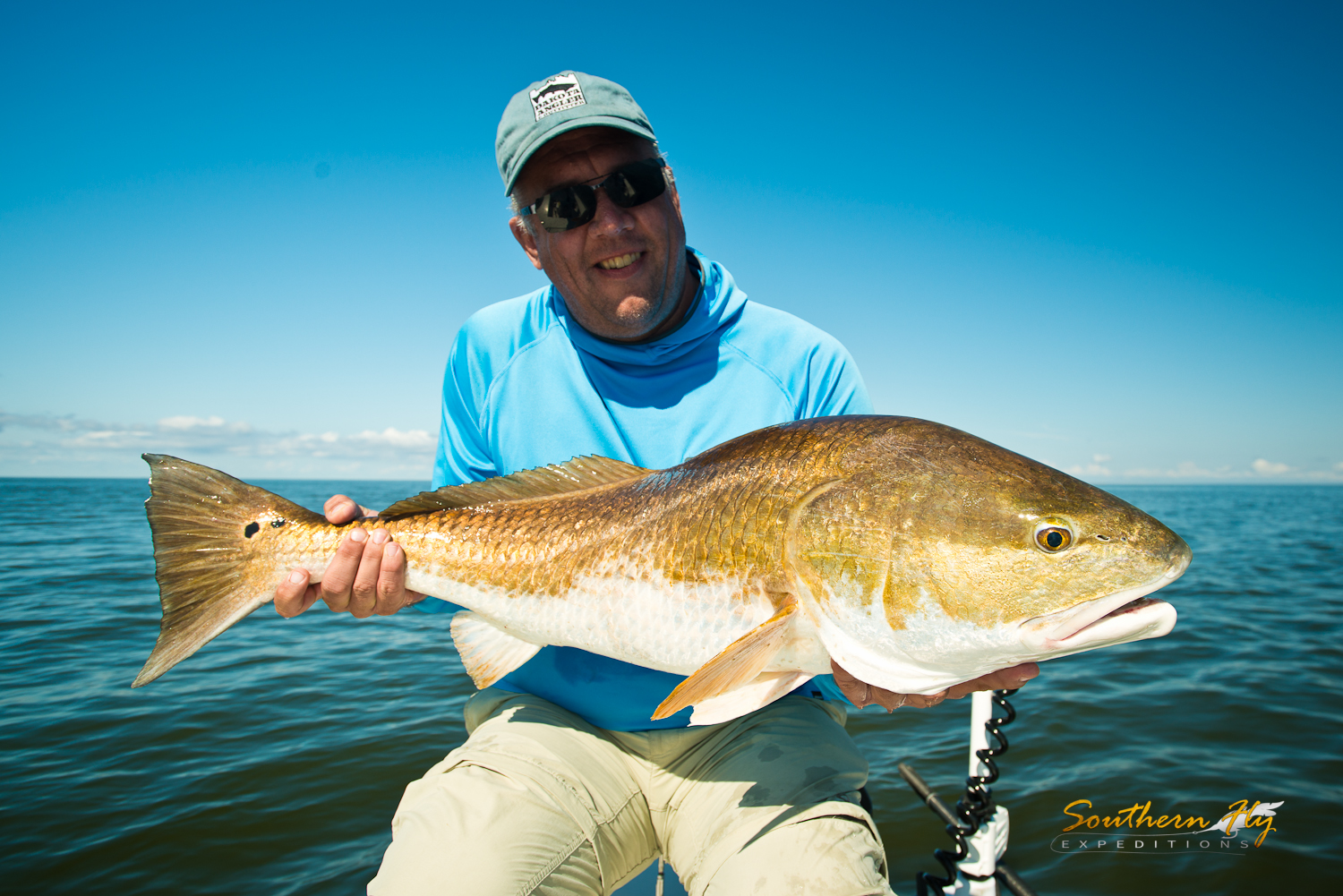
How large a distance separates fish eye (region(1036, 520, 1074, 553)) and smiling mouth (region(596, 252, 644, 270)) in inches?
80.9

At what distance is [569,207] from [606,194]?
A: 179 millimetres

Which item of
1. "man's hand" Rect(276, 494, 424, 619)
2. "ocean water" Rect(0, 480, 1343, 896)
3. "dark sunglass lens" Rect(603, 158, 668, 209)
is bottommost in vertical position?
"ocean water" Rect(0, 480, 1343, 896)

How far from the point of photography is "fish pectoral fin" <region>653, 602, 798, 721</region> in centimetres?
181

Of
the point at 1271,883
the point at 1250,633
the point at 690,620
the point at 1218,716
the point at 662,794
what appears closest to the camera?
the point at 690,620

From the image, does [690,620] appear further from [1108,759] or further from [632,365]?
[1108,759]

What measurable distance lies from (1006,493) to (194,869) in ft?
17.9

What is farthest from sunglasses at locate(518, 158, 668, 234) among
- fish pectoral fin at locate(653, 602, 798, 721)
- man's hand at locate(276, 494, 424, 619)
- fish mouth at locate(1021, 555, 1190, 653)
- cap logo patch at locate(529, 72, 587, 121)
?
fish mouth at locate(1021, 555, 1190, 653)

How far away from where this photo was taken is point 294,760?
5902 mm

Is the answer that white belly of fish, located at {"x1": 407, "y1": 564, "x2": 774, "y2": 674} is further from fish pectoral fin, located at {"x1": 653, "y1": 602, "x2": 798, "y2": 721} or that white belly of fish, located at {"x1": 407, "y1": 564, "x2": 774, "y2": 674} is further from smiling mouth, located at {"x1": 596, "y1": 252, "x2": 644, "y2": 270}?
smiling mouth, located at {"x1": 596, "y1": 252, "x2": 644, "y2": 270}

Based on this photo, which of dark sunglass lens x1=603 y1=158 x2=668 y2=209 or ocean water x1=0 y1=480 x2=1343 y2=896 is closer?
dark sunglass lens x1=603 y1=158 x2=668 y2=209

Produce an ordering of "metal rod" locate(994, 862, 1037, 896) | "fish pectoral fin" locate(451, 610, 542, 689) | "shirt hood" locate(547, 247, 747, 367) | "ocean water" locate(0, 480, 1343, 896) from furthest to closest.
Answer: "ocean water" locate(0, 480, 1343, 896) → "shirt hood" locate(547, 247, 747, 367) → "metal rod" locate(994, 862, 1037, 896) → "fish pectoral fin" locate(451, 610, 542, 689)

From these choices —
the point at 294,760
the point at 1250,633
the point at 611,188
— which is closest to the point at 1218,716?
the point at 1250,633

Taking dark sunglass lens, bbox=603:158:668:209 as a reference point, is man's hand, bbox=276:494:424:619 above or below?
below

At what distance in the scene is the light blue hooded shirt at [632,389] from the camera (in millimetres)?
3066
